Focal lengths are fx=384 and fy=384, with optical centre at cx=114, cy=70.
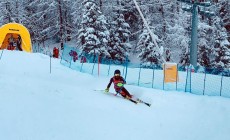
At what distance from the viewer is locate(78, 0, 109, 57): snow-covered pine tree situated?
39.0 m

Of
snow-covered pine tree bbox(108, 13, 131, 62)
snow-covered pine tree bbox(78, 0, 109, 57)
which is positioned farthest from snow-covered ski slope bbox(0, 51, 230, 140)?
snow-covered pine tree bbox(108, 13, 131, 62)

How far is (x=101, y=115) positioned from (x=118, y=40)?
93.0ft

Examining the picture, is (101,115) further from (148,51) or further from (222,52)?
(222,52)

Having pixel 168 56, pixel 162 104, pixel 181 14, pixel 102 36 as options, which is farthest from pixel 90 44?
pixel 162 104

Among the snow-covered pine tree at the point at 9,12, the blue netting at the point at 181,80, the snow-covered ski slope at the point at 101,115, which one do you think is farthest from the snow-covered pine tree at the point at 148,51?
the snow-covered ski slope at the point at 101,115

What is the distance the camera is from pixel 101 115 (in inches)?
514

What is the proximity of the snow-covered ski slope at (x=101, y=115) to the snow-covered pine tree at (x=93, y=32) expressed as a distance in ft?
66.8

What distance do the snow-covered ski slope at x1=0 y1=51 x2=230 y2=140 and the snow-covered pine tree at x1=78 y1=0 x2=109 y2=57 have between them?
→ 66.8ft

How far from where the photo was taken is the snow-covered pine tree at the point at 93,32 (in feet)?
128

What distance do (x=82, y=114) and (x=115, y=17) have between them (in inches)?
1203

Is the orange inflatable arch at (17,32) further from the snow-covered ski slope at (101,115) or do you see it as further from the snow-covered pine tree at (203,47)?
the snow-covered ski slope at (101,115)

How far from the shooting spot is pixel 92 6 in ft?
129

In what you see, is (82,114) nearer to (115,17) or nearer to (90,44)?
(90,44)

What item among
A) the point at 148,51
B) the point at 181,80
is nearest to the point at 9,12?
the point at 148,51
